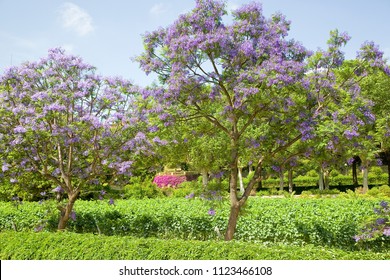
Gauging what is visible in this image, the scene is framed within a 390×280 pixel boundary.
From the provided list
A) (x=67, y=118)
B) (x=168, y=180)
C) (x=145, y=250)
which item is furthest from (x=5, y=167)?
(x=168, y=180)

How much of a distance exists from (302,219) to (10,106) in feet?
30.6

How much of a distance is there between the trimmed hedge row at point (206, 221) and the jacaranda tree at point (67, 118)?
97.6 inches

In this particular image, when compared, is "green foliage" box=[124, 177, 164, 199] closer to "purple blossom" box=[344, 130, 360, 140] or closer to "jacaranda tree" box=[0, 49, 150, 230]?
"jacaranda tree" box=[0, 49, 150, 230]

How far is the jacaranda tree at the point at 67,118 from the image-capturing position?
448 inches

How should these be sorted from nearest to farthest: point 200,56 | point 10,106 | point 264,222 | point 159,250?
point 159,250, point 200,56, point 10,106, point 264,222

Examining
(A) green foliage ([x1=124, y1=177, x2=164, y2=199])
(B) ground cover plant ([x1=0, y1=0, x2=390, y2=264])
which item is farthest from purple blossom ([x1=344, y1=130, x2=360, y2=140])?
(A) green foliage ([x1=124, y1=177, x2=164, y2=199])

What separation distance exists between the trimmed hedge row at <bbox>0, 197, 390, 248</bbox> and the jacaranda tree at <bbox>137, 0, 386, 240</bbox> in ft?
8.99

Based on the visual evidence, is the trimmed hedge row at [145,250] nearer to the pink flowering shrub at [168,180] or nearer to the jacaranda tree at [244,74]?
the jacaranda tree at [244,74]

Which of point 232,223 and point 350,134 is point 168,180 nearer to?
point 232,223

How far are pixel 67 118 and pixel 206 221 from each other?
552 cm

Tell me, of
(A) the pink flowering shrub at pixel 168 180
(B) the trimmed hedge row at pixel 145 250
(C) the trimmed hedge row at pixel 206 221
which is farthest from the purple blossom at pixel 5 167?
(A) the pink flowering shrub at pixel 168 180

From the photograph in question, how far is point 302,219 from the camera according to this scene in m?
12.2

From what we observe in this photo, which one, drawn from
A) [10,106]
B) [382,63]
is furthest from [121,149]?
[382,63]

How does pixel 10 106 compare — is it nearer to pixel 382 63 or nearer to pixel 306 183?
pixel 382 63
